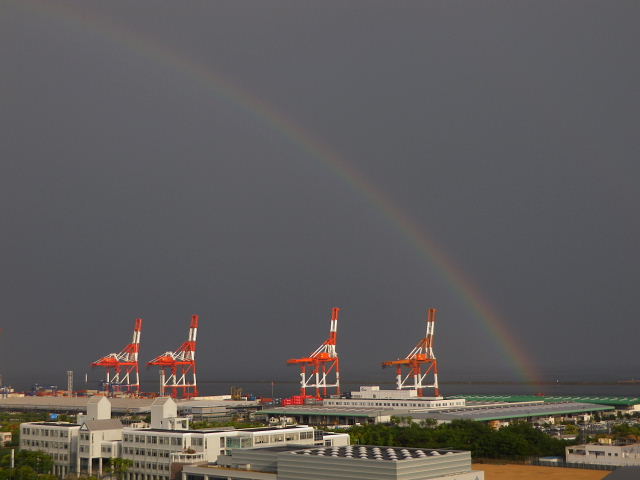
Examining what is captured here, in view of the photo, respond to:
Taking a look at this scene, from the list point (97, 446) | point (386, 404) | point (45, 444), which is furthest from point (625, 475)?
point (386, 404)

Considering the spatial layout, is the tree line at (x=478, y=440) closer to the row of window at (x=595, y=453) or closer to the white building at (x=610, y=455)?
the row of window at (x=595, y=453)

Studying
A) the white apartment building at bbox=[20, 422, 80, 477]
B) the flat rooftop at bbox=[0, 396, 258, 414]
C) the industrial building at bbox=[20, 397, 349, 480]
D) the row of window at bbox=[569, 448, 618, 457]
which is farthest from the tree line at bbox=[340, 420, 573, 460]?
the flat rooftop at bbox=[0, 396, 258, 414]

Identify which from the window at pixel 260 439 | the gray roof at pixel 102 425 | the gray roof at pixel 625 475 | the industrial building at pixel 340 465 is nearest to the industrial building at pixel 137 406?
the gray roof at pixel 102 425

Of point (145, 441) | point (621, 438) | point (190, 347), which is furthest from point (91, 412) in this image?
point (190, 347)

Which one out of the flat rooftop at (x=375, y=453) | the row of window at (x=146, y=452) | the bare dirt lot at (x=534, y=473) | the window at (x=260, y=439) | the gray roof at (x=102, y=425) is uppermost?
the gray roof at (x=102, y=425)

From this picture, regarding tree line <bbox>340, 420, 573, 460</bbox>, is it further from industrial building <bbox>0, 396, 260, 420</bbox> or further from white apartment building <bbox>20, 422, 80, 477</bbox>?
industrial building <bbox>0, 396, 260, 420</bbox>

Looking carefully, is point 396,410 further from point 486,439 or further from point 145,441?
point 145,441
